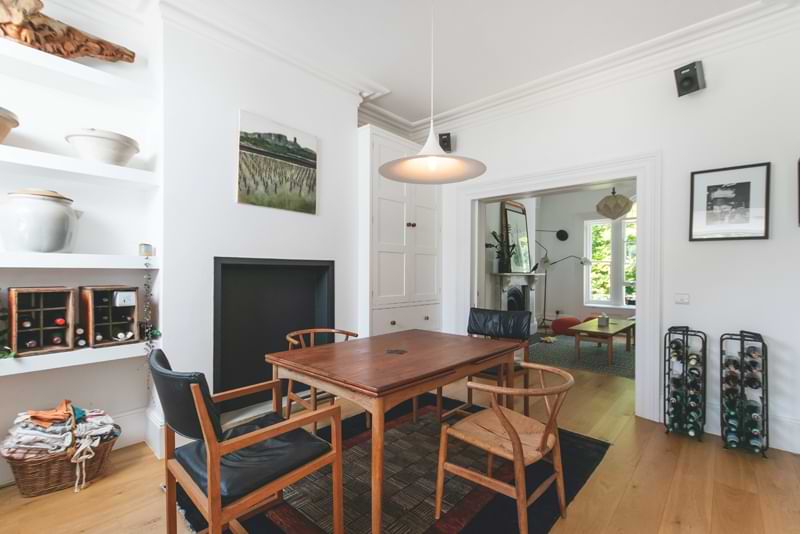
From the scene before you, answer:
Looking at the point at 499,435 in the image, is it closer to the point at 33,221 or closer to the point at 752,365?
the point at 752,365

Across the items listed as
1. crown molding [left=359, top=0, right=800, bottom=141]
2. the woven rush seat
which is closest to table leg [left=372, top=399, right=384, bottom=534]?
the woven rush seat

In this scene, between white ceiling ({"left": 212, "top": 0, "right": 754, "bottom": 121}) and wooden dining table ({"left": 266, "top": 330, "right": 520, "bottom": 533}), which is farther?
white ceiling ({"left": 212, "top": 0, "right": 754, "bottom": 121})

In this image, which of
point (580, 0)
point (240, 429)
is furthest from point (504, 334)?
point (580, 0)

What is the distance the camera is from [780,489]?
2082mm

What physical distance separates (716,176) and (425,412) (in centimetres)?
293

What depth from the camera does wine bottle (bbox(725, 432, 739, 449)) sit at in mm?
2529

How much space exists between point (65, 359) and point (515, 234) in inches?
237

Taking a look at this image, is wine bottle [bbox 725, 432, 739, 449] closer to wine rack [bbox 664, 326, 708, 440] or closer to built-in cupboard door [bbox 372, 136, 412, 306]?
wine rack [bbox 664, 326, 708, 440]

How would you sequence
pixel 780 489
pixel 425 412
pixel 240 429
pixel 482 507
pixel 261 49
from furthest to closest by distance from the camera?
pixel 425 412 < pixel 261 49 < pixel 780 489 < pixel 482 507 < pixel 240 429

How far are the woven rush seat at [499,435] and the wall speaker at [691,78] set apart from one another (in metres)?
2.77

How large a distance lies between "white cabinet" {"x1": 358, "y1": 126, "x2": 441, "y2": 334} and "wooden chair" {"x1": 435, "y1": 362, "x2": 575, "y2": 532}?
1.94m

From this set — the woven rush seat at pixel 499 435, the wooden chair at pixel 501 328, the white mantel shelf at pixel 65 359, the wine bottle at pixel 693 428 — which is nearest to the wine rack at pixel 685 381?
the wine bottle at pixel 693 428

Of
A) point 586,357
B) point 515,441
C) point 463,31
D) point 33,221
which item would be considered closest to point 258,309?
point 33,221

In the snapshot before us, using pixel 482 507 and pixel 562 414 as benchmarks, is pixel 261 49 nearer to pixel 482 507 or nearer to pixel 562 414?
pixel 482 507
